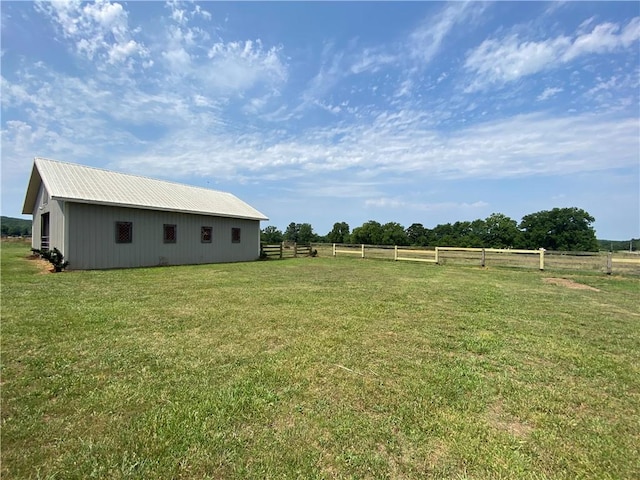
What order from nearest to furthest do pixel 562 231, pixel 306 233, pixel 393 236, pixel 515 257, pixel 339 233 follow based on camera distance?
1. pixel 515 257
2. pixel 562 231
3. pixel 393 236
4. pixel 339 233
5. pixel 306 233

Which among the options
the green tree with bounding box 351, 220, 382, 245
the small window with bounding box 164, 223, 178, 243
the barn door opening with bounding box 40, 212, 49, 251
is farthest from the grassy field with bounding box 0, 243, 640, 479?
the green tree with bounding box 351, 220, 382, 245

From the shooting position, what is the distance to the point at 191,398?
2.77m

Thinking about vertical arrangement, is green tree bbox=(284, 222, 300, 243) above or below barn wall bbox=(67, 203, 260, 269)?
above

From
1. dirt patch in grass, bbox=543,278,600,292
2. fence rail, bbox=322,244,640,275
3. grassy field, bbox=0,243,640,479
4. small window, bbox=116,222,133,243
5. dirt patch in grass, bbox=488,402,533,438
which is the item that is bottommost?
dirt patch in grass, bbox=488,402,533,438

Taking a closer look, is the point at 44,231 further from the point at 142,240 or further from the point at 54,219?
the point at 142,240

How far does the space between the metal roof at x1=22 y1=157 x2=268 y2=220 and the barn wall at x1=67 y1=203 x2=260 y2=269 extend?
0.43 m

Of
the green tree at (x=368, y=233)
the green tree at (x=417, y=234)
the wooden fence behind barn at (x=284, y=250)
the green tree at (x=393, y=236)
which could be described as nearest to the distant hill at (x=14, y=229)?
the wooden fence behind barn at (x=284, y=250)

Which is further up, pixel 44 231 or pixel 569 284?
pixel 44 231

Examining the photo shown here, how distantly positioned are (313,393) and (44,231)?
733 inches

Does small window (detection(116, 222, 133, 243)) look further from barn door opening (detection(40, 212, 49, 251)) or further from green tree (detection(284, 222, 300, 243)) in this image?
green tree (detection(284, 222, 300, 243))

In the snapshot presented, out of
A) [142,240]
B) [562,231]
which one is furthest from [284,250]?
[562,231]

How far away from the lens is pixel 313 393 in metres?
2.93

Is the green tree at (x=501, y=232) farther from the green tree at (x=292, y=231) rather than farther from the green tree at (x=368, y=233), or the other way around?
the green tree at (x=292, y=231)

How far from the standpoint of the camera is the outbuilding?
39.2 feet
